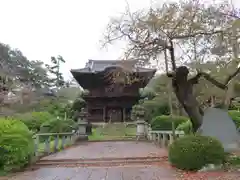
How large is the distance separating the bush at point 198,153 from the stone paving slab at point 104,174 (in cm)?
46

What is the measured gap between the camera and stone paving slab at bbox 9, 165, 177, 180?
6.84 meters

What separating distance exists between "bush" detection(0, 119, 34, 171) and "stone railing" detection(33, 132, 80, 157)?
148cm

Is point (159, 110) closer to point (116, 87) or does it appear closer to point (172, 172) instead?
point (116, 87)

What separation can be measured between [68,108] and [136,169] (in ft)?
73.1

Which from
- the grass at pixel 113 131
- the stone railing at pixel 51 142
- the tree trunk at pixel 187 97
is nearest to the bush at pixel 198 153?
the tree trunk at pixel 187 97

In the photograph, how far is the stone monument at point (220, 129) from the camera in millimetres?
8969

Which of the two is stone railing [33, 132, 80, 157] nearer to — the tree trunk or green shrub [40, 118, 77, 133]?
green shrub [40, 118, 77, 133]

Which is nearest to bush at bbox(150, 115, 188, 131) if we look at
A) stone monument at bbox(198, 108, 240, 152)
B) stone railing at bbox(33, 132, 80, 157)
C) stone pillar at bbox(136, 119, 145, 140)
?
stone pillar at bbox(136, 119, 145, 140)

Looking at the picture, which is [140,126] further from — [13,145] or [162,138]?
[13,145]

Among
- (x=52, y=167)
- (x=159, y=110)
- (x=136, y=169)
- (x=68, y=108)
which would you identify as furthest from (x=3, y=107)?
(x=136, y=169)

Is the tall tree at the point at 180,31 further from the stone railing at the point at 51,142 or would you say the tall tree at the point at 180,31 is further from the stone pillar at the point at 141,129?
the stone pillar at the point at 141,129

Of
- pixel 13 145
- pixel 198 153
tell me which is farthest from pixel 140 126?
pixel 13 145

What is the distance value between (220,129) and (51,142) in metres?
10.4

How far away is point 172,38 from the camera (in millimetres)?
9117
